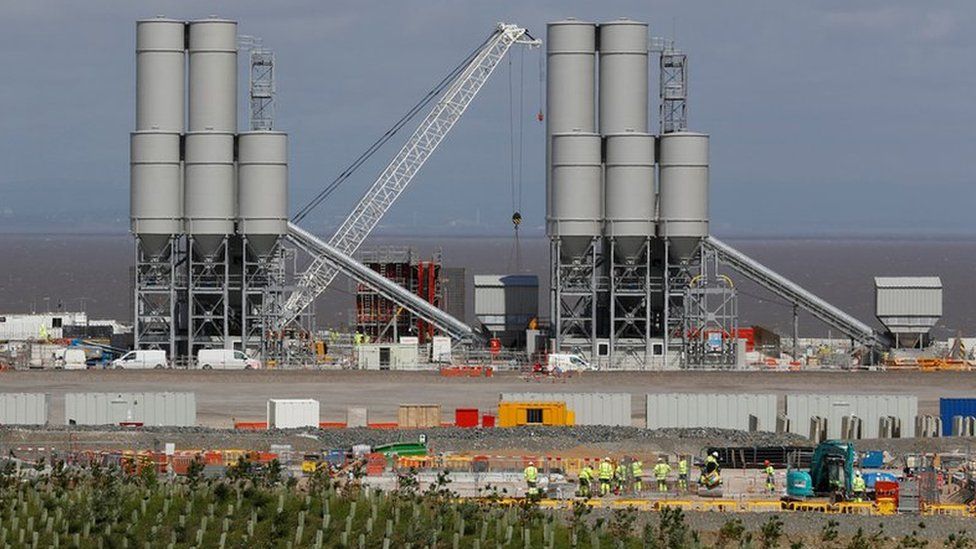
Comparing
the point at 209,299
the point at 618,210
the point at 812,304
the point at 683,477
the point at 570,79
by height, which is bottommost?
the point at 683,477

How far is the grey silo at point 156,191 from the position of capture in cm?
10989

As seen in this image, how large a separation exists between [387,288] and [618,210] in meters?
13.7

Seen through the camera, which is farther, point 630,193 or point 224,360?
point 630,193

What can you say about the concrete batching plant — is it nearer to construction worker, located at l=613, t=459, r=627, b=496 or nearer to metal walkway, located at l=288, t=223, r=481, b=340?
metal walkway, located at l=288, t=223, r=481, b=340

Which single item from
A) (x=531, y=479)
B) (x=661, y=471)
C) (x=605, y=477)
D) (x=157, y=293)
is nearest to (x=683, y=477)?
(x=661, y=471)

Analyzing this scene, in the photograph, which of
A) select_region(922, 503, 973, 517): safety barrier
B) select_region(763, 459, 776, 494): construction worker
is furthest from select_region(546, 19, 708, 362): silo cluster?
select_region(922, 503, 973, 517): safety barrier

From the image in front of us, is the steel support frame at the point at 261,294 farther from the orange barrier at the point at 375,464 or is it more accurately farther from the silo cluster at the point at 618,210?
the orange barrier at the point at 375,464

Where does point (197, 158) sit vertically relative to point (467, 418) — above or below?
above

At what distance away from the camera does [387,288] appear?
115375mm

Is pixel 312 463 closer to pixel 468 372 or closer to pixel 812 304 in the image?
pixel 468 372

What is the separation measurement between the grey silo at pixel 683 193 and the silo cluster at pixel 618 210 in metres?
0.05

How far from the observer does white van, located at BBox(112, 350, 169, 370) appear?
104938 mm

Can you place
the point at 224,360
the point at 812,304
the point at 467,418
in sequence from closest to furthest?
the point at 467,418 < the point at 224,360 < the point at 812,304

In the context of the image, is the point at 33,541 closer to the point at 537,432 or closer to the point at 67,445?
the point at 67,445
